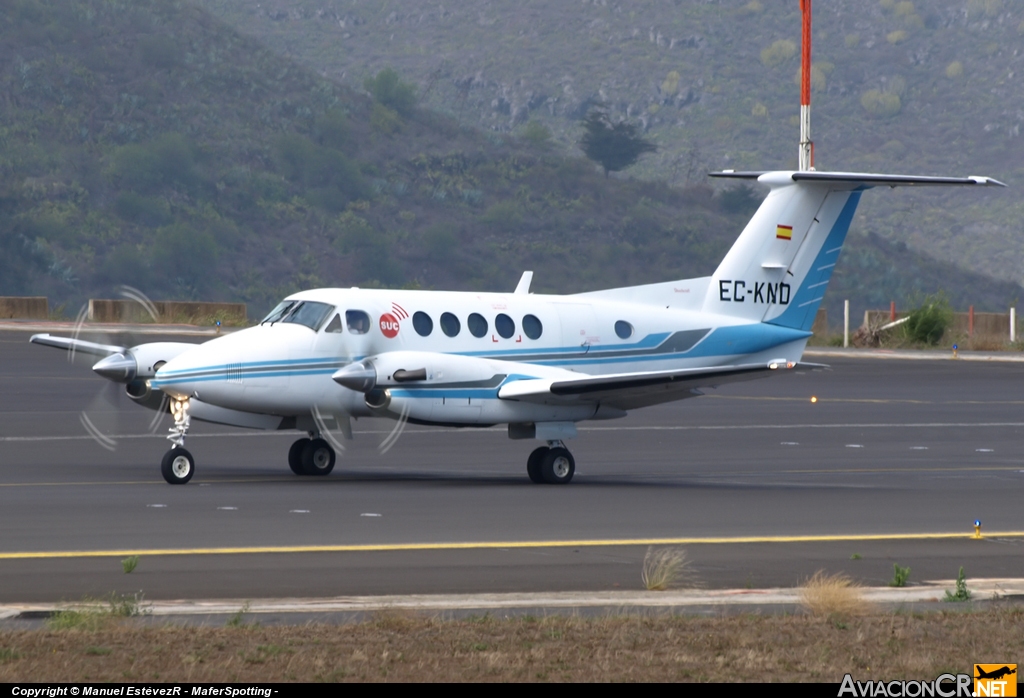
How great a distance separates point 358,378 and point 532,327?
3.14 metres

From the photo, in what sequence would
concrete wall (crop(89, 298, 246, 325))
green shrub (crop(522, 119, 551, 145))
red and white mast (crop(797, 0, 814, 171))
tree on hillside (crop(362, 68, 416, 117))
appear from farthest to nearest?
green shrub (crop(522, 119, 551, 145)) → tree on hillside (crop(362, 68, 416, 117)) → concrete wall (crop(89, 298, 246, 325)) → red and white mast (crop(797, 0, 814, 171))

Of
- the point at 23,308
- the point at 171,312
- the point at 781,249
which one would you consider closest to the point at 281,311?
the point at 781,249

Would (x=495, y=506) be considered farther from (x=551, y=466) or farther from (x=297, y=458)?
(x=297, y=458)

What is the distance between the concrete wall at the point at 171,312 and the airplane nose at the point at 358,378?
34.6 meters

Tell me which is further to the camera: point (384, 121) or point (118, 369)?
point (384, 121)

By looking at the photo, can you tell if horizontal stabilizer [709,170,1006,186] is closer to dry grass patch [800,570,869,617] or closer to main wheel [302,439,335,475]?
main wheel [302,439,335,475]

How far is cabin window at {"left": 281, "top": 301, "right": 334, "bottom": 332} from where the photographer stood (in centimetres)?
2119

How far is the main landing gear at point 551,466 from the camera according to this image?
70.1 ft

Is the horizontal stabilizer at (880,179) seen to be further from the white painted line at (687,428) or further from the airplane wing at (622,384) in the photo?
the white painted line at (687,428)

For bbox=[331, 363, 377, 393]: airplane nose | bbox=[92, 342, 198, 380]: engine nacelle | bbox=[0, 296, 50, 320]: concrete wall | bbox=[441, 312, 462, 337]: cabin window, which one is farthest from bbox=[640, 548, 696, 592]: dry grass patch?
bbox=[0, 296, 50, 320]: concrete wall

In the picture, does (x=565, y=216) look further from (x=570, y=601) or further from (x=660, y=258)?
(x=570, y=601)

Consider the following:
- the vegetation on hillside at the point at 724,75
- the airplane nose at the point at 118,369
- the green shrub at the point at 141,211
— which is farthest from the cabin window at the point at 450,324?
the vegetation on hillside at the point at 724,75

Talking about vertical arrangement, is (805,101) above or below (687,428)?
above

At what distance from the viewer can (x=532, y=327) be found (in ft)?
74.1
